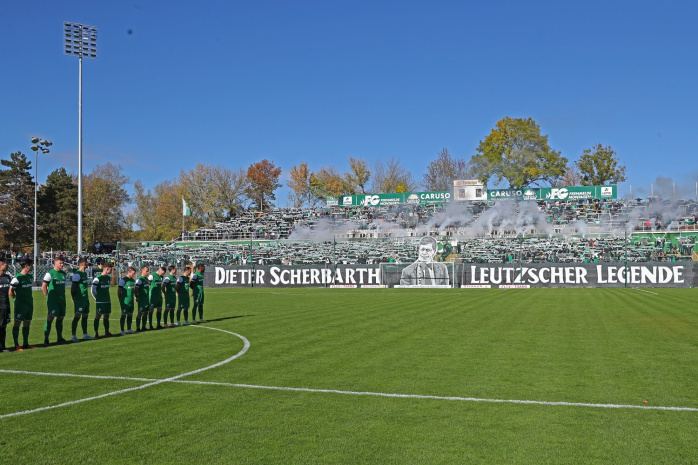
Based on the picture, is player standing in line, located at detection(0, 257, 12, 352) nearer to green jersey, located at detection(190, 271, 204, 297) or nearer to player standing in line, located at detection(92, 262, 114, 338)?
player standing in line, located at detection(92, 262, 114, 338)

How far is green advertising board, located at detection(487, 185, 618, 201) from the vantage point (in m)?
56.5

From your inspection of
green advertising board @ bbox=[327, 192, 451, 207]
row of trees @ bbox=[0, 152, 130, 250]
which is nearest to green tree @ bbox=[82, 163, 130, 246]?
row of trees @ bbox=[0, 152, 130, 250]

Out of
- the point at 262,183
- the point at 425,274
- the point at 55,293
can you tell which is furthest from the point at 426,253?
the point at 262,183

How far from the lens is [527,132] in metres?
A: 65.2

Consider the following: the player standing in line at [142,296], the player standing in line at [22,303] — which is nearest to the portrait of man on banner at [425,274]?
the player standing in line at [142,296]

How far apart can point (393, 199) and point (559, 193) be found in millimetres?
16419

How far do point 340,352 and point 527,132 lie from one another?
59213 millimetres

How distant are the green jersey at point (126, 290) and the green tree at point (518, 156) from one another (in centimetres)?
5471

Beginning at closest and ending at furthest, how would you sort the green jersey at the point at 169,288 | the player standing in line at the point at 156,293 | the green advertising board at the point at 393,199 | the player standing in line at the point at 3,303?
the player standing in line at the point at 3,303
the player standing in line at the point at 156,293
the green jersey at the point at 169,288
the green advertising board at the point at 393,199

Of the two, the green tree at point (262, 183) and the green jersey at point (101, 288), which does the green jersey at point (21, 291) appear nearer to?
the green jersey at point (101, 288)

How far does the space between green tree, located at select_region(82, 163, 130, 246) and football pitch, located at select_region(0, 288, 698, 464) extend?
224 ft

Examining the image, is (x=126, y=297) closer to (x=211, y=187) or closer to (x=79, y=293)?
(x=79, y=293)

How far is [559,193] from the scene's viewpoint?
188 feet

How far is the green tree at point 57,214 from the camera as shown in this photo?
225 feet
